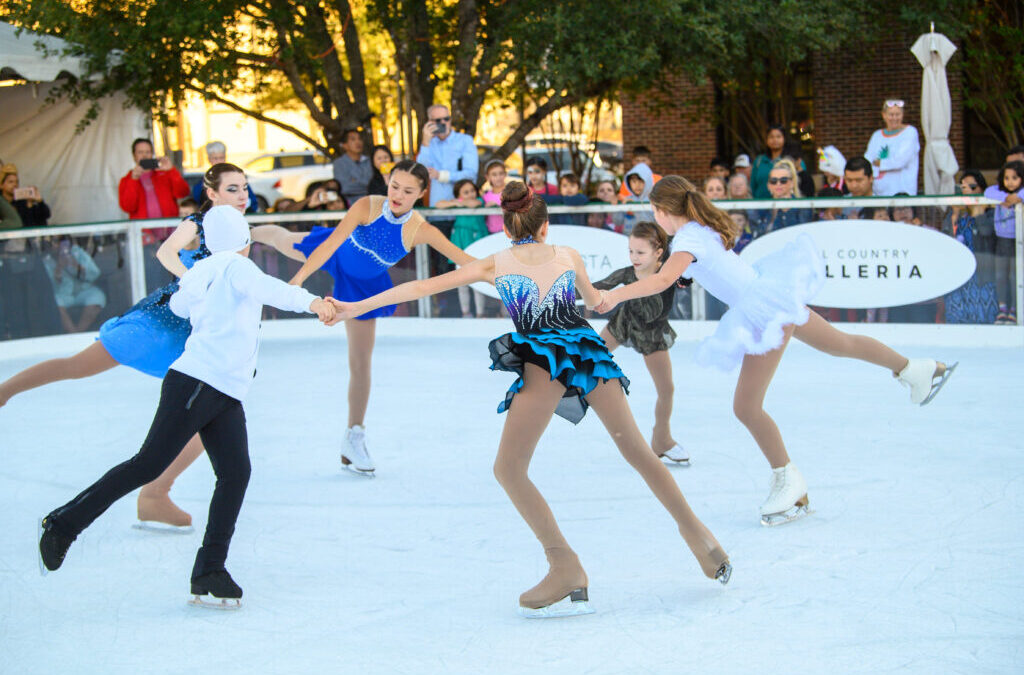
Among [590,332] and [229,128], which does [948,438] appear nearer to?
[590,332]

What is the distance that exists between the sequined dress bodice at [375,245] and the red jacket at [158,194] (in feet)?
19.1

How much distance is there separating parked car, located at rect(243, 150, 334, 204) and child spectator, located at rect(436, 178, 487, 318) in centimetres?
1081

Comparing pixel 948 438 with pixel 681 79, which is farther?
pixel 681 79

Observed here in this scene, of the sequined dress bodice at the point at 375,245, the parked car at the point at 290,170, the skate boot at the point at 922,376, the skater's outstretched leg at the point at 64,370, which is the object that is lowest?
the skate boot at the point at 922,376

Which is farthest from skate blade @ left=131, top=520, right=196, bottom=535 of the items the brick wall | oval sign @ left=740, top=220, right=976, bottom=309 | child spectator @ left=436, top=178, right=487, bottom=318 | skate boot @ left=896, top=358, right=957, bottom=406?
the brick wall

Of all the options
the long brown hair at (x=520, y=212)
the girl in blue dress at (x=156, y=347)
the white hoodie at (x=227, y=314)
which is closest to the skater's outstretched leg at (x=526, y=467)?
the long brown hair at (x=520, y=212)

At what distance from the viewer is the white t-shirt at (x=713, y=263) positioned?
15.0ft

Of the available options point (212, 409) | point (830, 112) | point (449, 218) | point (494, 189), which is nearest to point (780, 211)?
point (494, 189)

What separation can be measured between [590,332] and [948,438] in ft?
9.62

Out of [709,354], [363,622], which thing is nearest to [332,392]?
[709,354]

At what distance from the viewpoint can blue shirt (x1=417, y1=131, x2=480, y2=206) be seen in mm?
10711

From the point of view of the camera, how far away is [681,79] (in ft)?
59.3

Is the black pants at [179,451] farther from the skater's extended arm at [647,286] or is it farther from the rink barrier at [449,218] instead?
the rink barrier at [449,218]

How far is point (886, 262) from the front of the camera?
8.89 meters
